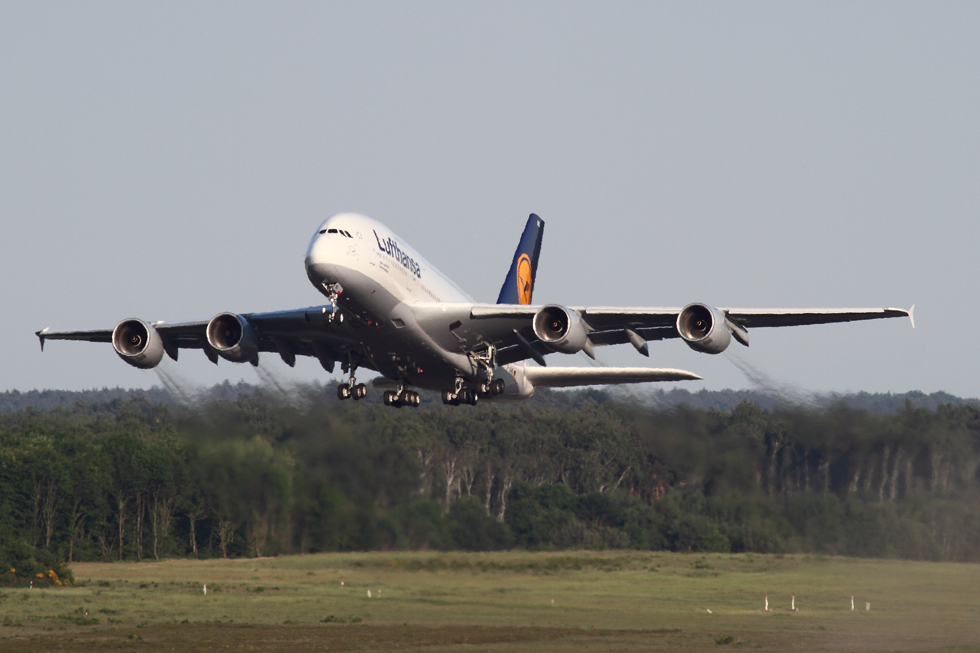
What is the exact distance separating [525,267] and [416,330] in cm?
1555

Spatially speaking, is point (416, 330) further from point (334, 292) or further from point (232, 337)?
point (232, 337)

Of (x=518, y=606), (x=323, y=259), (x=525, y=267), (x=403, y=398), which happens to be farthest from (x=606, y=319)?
(x=518, y=606)

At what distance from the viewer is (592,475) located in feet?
162

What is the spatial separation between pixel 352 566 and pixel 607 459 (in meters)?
11.7

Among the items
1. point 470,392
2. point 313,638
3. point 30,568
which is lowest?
point 313,638

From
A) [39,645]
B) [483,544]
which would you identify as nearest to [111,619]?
[39,645]

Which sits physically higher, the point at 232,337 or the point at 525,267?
the point at 525,267

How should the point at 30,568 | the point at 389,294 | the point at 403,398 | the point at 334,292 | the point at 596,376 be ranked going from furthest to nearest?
the point at 30,568 → the point at 596,376 → the point at 403,398 → the point at 389,294 → the point at 334,292

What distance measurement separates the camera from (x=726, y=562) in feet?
150

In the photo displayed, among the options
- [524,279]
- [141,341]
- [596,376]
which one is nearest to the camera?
[141,341]

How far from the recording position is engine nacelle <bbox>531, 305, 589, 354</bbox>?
33312mm

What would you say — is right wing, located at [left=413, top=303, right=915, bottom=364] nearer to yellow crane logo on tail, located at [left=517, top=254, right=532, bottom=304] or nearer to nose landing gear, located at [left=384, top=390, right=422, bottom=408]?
nose landing gear, located at [left=384, top=390, right=422, bottom=408]

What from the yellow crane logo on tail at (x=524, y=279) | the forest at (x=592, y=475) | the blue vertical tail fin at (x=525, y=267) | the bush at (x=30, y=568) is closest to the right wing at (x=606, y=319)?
the forest at (x=592, y=475)

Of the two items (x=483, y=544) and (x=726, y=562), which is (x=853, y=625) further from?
(x=483, y=544)
